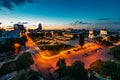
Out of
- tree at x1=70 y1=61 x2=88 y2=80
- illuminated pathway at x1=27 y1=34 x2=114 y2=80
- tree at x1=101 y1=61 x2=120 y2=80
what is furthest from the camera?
illuminated pathway at x1=27 y1=34 x2=114 y2=80

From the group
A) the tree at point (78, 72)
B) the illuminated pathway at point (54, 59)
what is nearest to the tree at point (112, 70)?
the tree at point (78, 72)

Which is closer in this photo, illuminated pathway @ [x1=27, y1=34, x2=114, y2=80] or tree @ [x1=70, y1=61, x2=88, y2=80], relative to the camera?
tree @ [x1=70, y1=61, x2=88, y2=80]

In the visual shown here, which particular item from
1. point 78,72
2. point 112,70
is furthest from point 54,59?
point 78,72

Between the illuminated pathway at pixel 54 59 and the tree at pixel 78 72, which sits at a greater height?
the tree at pixel 78 72

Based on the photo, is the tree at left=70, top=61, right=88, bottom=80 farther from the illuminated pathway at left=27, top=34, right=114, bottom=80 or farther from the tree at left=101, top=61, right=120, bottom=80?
the illuminated pathway at left=27, top=34, right=114, bottom=80

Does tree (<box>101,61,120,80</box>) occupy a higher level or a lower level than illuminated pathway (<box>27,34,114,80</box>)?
higher

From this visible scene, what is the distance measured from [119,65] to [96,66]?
650cm

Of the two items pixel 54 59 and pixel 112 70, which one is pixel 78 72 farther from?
pixel 54 59

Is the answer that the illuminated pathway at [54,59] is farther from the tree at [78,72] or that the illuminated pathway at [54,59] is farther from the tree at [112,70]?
the tree at [112,70]

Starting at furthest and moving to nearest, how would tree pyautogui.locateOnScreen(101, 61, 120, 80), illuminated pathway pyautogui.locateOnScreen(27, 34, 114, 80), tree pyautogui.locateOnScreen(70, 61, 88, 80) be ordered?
illuminated pathway pyautogui.locateOnScreen(27, 34, 114, 80) → tree pyautogui.locateOnScreen(101, 61, 120, 80) → tree pyautogui.locateOnScreen(70, 61, 88, 80)

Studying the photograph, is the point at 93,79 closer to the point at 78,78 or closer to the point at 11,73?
the point at 78,78

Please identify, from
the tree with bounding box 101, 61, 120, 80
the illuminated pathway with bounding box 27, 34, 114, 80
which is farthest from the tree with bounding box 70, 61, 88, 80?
the illuminated pathway with bounding box 27, 34, 114, 80

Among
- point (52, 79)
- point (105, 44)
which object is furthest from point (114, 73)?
point (105, 44)

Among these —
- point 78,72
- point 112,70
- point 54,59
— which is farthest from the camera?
point 54,59
